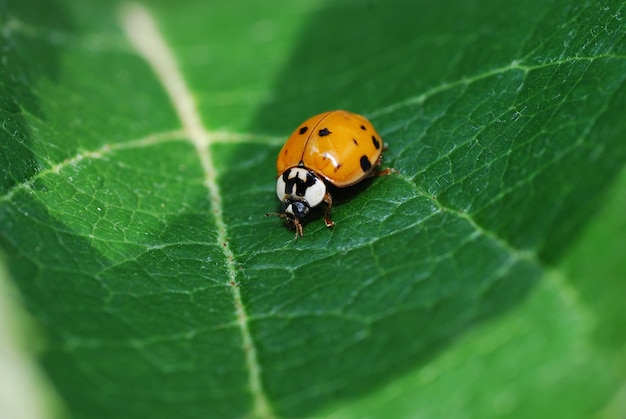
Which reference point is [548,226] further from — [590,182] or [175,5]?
[175,5]

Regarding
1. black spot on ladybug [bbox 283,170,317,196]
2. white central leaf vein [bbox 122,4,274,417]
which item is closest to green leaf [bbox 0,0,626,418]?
white central leaf vein [bbox 122,4,274,417]

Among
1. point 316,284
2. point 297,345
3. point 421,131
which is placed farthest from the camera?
point 421,131

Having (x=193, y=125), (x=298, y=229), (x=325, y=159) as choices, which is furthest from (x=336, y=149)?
(x=193, y=125)

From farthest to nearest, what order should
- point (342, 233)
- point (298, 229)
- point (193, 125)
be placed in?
point (193, 125)
point (298, 229)
point (342, 233)

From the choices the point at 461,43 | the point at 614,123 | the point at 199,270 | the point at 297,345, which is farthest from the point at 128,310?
the point at 461,43

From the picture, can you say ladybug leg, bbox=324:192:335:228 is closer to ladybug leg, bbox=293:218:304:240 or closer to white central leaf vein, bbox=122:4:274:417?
ladybug leg, bbox=293:218:304:240

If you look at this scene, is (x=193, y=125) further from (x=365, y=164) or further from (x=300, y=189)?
(x=365, y=164)

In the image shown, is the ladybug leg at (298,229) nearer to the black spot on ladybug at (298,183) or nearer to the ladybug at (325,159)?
the ladybug at (325,159)
